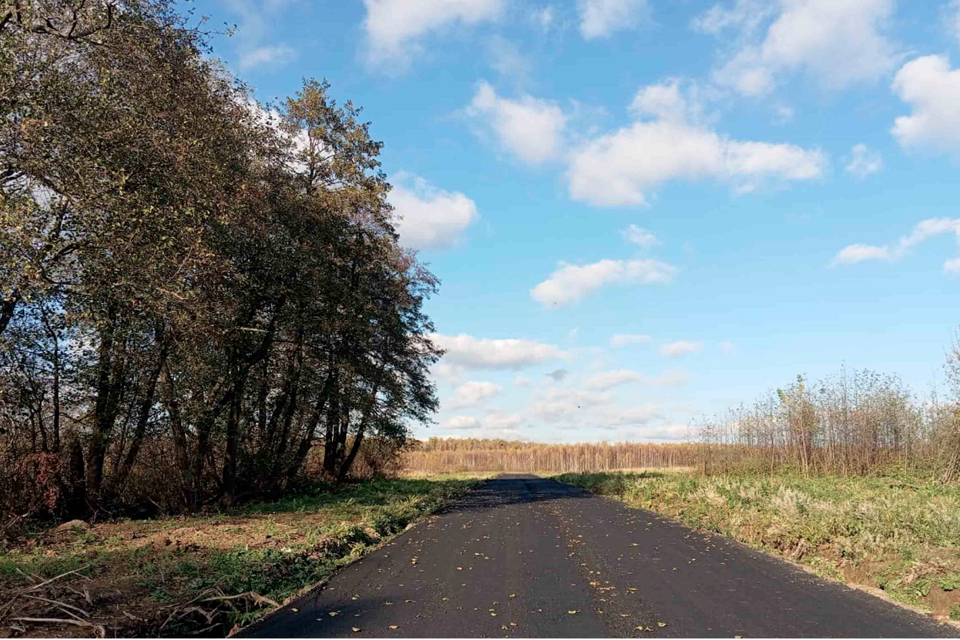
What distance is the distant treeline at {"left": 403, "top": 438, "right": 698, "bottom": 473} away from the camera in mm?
55312

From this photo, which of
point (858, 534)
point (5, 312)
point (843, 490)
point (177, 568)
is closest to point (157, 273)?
point (5, 312)

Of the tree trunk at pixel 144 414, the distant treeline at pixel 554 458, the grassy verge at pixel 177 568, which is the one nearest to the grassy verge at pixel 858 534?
the grassy verge at pixel 177 568

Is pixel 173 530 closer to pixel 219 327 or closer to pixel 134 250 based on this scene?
pixel 219 327

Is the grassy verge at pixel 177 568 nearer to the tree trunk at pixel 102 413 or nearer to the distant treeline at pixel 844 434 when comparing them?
the tree trunk at pixel 102 413

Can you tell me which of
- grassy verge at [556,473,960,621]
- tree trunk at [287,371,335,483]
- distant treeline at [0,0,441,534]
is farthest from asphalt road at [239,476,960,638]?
→ tree trunk at [287,371,335,483]

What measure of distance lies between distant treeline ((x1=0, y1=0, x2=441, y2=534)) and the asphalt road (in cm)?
627

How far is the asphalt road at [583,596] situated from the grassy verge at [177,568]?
667 millimetres

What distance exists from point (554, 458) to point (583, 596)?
56.7 m

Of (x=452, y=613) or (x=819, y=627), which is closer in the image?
(x=819, y=627)

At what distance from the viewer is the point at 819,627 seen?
6109mm

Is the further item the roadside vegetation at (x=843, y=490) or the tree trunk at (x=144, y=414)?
the tree trunk at (x=144, y=414)

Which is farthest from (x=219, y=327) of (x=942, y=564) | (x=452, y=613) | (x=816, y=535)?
(x=942, y=564)

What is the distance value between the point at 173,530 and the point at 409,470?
49.7 metres

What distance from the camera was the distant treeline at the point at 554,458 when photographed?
55312mm
